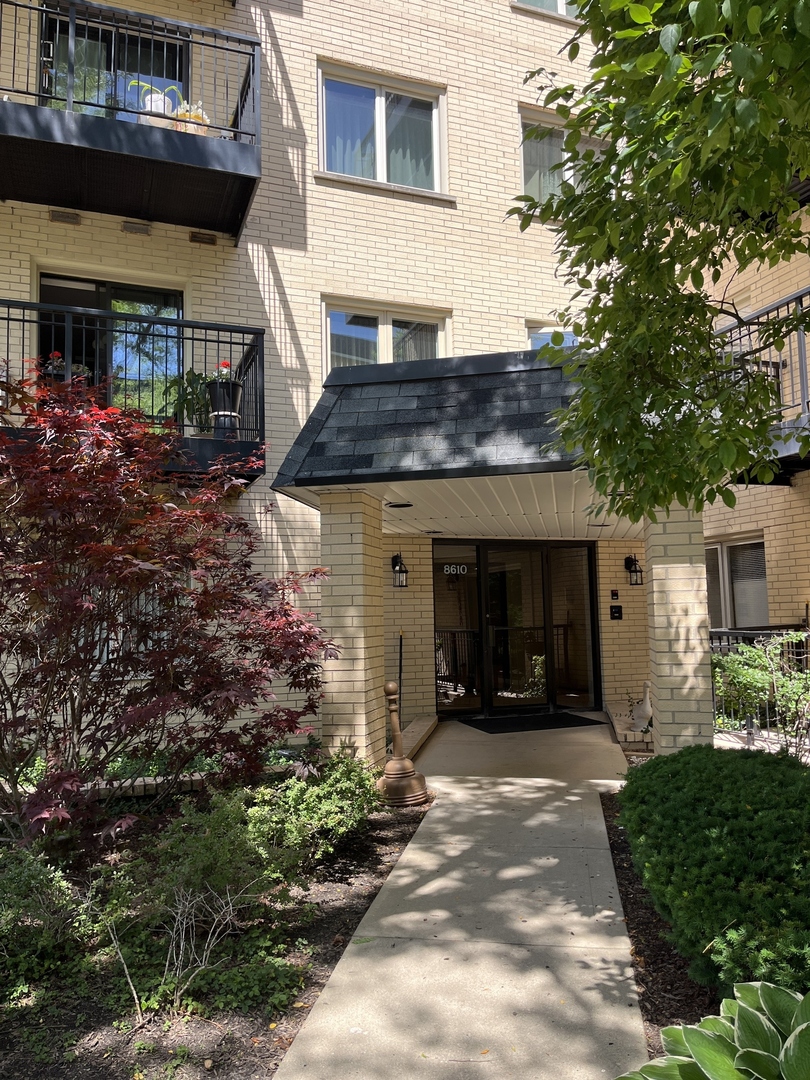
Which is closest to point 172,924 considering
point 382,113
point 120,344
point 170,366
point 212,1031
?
point 212,1031

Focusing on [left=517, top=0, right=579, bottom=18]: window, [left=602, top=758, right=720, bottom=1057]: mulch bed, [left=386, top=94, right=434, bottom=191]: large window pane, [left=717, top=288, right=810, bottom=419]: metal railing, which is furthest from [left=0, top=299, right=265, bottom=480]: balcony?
[left=517, top=0, right=579, bottom=18]: window

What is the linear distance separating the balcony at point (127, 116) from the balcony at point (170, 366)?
1346 millimetres

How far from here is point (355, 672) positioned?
6840mm

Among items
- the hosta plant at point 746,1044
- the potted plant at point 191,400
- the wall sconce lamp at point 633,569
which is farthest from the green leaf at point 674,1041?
the wall sconce lamp at point 633,569

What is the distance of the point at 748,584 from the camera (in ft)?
36.8

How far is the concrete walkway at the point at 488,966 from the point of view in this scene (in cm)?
307

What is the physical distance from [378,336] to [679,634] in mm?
5933

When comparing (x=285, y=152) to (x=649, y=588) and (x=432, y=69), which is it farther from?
(x=649, y=588)

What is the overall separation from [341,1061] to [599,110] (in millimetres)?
4148

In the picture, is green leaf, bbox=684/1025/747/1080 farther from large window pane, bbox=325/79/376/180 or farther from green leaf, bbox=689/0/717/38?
large window pane, bbox=325/79/376/180

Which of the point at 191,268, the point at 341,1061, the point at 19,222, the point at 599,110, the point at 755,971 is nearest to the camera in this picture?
the point at 755,971

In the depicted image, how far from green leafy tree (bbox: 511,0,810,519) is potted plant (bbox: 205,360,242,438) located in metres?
4.53

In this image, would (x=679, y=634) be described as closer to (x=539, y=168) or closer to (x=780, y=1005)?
(x=780, y=1005)

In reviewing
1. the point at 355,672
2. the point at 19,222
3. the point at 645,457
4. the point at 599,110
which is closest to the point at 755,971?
the point at 645,457
